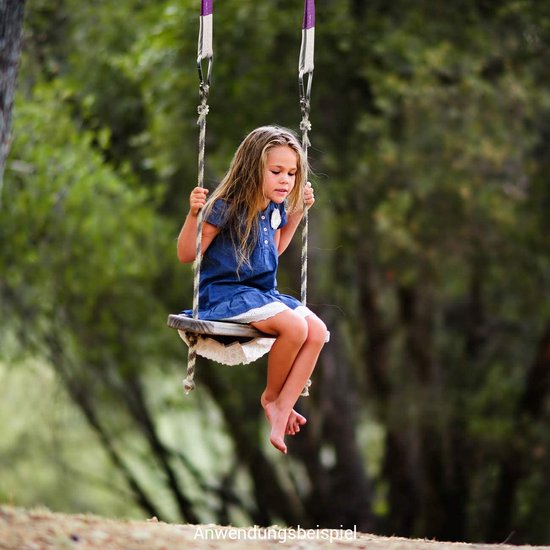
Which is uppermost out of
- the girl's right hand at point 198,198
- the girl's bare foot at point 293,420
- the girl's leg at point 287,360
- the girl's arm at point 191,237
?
the girl's right hand at point 198,198

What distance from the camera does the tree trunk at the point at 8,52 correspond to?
195 inches

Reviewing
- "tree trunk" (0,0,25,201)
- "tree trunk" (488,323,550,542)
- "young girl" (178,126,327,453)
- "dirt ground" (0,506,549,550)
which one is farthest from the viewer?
"tree trunk" (488,323,550,542)

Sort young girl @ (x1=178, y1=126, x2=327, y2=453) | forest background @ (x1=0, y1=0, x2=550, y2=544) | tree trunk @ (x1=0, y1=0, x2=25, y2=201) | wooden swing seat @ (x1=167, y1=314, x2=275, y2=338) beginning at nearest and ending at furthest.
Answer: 1. wooden swing seat @ (x1=167, y1=314, x2=275, y2=338)
2. young girl @ (x1=178, y1=126, x2=327, y2=453)
3. tree trunk @ (x1=0, y1=0, x2=25, y2=201)
4. forest background @ (x1=0, y1=0, x2=550, y2=544)

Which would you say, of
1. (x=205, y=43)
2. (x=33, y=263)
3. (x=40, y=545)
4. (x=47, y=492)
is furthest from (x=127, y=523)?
(x=47, y=492)

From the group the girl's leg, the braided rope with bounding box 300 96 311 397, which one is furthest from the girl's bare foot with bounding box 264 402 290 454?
the braided rope with bounding box 300 96 311 397

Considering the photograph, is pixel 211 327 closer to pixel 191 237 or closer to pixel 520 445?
pixel 191 237

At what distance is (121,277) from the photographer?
37.2 feet

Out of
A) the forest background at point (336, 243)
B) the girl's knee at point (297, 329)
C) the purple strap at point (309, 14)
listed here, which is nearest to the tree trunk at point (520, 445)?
the forest background at point (336, 243)

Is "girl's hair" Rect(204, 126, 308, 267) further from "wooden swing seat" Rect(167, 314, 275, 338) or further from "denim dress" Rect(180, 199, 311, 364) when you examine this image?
"wooden swing seat" Rect(167, 314, 275, 338)

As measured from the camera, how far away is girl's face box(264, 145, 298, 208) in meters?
4.88

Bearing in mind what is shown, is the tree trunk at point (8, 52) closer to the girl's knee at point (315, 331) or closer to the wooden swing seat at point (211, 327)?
the wooden swing seat at point (211, 327)

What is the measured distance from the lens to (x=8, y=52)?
4.98m

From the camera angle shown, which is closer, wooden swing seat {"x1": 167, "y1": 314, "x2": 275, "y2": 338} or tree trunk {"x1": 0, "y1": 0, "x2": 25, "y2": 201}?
wooden swing seat {"x1": 167, "y1": 314, "x2": 275, "y2": 338}

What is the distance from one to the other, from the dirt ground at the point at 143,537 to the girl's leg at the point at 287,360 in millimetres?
556
